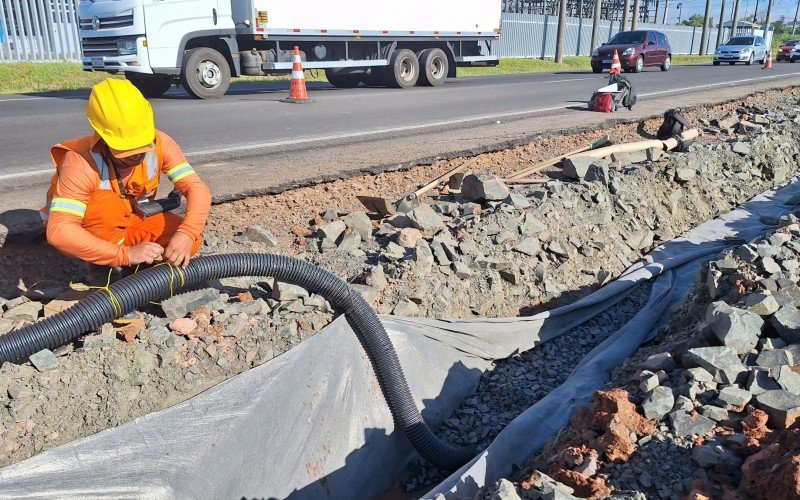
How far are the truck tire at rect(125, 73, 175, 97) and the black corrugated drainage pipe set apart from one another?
10.1 metres

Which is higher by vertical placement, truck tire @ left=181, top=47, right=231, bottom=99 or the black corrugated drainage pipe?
truck tire @ left=181, top=47, right=231, bottom=99

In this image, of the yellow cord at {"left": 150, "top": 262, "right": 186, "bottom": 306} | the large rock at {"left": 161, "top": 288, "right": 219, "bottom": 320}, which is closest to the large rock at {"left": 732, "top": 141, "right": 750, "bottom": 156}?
the large rock at {"left": 161, "top": 288, "right": 219, "bottom": 320}

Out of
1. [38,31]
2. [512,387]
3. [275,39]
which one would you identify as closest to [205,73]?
[275,39]

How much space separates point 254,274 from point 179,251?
0.43m

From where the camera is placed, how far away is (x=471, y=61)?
18.0 meters

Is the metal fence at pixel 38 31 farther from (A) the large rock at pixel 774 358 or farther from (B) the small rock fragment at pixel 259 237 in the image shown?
(A) the large rock at pixel 774 358

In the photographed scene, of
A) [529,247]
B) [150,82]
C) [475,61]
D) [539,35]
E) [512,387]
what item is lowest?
[512,387]

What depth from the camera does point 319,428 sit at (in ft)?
11.9

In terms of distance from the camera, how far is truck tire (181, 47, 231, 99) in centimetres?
1209

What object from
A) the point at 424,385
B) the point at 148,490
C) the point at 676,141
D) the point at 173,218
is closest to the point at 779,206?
the point at 676,141

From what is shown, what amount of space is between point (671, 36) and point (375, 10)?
1714 inches

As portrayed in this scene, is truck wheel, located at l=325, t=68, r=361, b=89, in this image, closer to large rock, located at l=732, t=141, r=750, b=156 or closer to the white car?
large rock, located at l=732, t=141, r=750, b=156

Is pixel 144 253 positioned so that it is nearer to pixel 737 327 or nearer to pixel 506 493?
pixel 506 493

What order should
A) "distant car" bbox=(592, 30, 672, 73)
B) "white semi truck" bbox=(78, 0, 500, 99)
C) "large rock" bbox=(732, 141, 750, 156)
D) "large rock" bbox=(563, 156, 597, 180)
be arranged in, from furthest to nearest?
"distant car" bbox=(592, 30, 672, 73), "white semi truck" bbox=(78, 0, 500, 99), "large rock" bbox=(732, 141, 750, 156), "large rock" bbox=(563, 156, 597, 180)
